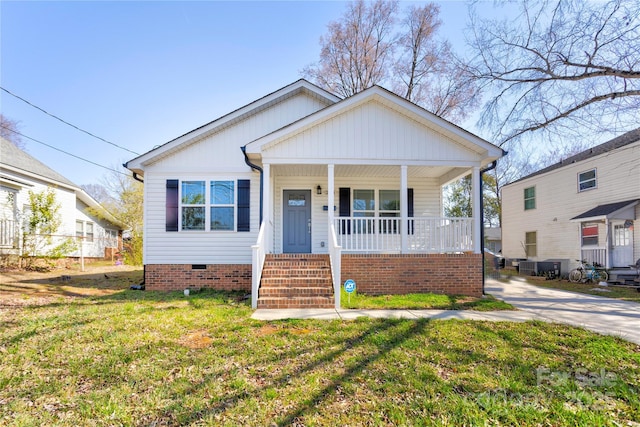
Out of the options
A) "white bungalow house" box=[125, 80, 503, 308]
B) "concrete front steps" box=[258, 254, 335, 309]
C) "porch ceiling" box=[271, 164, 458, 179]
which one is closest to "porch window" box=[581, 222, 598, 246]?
"white bungalow house" box=[125, 80, 503, 308]

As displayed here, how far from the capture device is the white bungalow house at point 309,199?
8.11 meters

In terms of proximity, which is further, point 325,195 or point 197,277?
point 325,195

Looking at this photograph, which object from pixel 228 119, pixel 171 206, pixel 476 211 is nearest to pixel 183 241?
pixel 171 206

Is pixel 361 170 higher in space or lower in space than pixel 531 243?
higher

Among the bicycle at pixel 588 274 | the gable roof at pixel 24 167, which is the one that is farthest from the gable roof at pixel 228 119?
the bicycle at pixel 588 274

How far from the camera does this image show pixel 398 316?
590 cm

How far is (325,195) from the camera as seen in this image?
412 inches

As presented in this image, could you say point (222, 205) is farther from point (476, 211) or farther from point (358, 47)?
point (358, 47)

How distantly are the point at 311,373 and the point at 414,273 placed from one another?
525cm

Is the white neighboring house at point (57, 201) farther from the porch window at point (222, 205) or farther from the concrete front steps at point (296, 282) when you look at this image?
the concrete front steps at point (296, 282)

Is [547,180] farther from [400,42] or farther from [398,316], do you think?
[398,316]

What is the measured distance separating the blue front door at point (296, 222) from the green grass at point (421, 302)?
2.94m

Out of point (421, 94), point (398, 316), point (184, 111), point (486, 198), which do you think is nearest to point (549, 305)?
point (398, 316)

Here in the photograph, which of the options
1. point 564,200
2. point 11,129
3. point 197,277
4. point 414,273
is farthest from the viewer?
point 11,129
